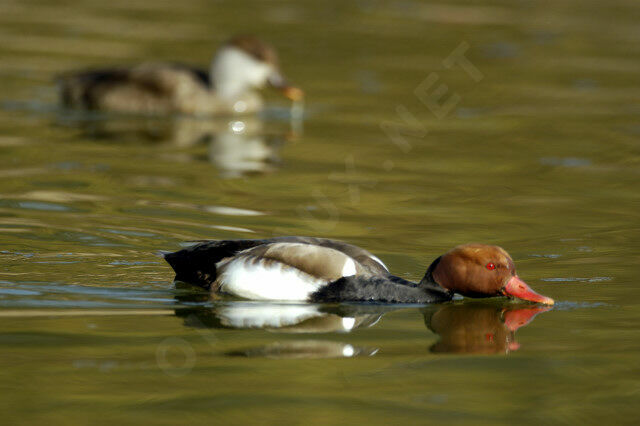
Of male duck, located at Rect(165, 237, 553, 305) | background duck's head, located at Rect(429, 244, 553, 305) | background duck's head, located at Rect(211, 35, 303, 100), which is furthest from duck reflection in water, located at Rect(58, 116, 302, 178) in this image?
background duck's head, located at Rect(429, 244, 553, 305)

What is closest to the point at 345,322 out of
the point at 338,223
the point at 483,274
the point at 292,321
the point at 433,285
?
the point at 292,321

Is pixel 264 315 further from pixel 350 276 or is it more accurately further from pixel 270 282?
pixel 350 276

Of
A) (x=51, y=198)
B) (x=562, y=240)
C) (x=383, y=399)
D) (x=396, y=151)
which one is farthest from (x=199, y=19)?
(x=383, y=399)

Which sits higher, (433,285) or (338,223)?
(338,223)

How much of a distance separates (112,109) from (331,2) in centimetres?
1167

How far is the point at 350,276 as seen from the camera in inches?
305

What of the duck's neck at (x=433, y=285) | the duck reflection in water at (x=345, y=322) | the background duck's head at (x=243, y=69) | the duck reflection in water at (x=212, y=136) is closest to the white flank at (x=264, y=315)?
the duck reflection in water at (x=345, y=322)

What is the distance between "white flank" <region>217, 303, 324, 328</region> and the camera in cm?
728

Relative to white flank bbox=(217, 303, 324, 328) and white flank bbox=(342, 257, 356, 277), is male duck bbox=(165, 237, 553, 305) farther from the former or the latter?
white flank bbox=(217, 303, 324, 328)

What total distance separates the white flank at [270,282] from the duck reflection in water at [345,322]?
8cm

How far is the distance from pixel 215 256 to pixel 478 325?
180 cm

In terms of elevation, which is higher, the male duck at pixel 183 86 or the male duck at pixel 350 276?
the male duck at pixel 183 86

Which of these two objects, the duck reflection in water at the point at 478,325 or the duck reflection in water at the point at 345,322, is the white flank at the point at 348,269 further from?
the duck reflection in water at the point at 478,325

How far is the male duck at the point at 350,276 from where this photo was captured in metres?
7.61
